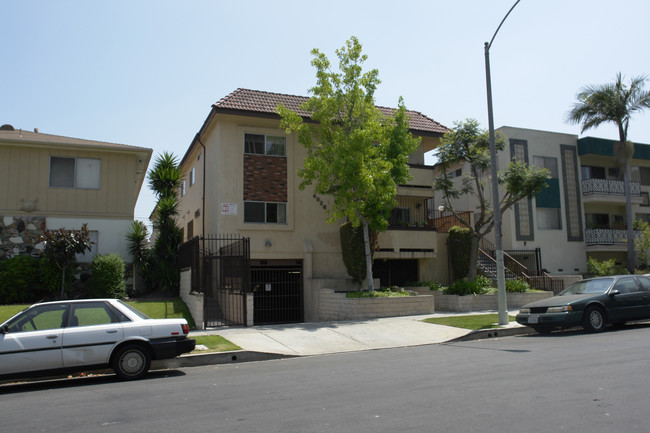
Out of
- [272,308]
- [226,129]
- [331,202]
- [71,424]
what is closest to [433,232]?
[331,202]

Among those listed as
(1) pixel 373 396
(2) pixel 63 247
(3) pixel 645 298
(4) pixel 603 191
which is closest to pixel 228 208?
(2) pixel 63 247

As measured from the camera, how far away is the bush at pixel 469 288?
20156 millimetres

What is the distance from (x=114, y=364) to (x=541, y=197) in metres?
26.4

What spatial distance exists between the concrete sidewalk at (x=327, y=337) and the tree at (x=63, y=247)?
6.73m

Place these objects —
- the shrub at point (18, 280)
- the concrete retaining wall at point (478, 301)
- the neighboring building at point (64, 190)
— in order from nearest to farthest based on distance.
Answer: the shrub at point (18, 280), the concrete retaining wall at point (478, 301), the neighboring building at point (64, 190)

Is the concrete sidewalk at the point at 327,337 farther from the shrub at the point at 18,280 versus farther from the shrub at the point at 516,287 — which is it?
the shrub at the point at 18,280

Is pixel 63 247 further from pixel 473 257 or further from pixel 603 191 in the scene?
pixel 603 191

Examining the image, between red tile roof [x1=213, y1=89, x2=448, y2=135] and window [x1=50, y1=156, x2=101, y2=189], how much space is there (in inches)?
225

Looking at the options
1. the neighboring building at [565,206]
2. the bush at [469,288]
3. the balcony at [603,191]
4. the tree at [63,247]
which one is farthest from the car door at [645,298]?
the balcony at [603,191]

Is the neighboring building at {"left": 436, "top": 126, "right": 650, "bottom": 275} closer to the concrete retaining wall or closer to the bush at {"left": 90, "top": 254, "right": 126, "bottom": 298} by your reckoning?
the concrete retaining wall

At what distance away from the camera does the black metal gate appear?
15.7m

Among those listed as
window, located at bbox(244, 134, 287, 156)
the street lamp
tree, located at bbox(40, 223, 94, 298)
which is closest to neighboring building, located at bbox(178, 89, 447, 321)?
window, located at bbox(244, 134, 287, 156)

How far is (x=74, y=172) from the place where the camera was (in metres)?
20.7

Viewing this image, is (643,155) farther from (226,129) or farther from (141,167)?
(141,167)
